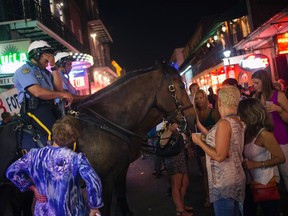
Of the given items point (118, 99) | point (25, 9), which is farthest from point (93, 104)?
point (25, 9)

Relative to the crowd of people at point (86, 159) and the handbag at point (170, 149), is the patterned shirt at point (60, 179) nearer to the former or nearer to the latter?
the crowd of people at point (86, 159)

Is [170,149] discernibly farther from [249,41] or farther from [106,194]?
[249,41]

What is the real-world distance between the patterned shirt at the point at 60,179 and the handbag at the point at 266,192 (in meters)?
1.86

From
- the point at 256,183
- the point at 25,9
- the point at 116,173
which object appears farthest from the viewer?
the point at 25,9

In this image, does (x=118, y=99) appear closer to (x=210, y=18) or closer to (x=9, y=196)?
(x=9, y=196)

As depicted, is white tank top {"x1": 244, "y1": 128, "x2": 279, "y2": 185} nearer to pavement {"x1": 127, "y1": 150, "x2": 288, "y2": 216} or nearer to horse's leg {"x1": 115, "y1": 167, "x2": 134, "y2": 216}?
pavement {"x1": 127, "y1": 150, "x2": 288, "y2": 216}

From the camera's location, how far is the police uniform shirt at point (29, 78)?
4.16 metres

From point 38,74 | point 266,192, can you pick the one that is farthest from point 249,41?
point 38,74

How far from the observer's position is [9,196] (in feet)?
15.4

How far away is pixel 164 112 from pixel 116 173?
118cm

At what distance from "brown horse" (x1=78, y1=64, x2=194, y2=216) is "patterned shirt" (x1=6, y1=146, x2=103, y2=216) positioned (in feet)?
3.83

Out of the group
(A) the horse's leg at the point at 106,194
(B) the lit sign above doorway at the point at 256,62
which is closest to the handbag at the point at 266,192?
(A) the horse's leg at the point at 106,194

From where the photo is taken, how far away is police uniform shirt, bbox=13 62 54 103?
13.6 ft

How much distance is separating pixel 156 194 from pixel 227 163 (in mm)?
4694
